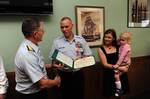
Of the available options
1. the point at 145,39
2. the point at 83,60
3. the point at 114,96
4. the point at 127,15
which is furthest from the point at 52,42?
the point at 145,39

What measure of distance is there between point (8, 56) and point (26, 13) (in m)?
0.61

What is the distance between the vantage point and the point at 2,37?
3.18 meters

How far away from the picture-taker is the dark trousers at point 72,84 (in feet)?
10.6

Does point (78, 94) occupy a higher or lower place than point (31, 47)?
lower

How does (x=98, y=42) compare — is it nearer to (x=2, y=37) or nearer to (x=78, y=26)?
(x=78, y=26)

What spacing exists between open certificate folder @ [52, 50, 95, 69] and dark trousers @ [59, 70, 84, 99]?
334 mm

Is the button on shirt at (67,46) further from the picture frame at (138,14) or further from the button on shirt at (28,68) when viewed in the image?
the picture frame at (138,14)

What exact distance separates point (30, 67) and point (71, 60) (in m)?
0.65

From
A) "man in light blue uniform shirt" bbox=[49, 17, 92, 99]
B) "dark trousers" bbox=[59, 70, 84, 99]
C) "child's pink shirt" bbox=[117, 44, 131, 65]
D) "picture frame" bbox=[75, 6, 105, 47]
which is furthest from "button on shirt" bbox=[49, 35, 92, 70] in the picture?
"picture frame" bbox=[75, 6, 105, 47]

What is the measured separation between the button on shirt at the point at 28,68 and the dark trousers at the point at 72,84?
A: 30.6 inches

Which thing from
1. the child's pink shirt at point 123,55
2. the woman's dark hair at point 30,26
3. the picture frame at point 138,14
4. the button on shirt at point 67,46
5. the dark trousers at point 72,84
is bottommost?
the dark trousers at point 72,84

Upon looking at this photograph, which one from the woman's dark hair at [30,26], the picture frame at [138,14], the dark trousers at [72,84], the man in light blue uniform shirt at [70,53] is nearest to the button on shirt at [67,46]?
the man in light blue uniform shirt at [70,53]

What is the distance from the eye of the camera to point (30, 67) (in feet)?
7.60

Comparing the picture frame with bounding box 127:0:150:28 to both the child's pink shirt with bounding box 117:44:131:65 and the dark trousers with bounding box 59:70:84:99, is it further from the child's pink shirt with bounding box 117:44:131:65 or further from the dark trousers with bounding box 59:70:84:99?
the dark trousers with bounding box 59:70:84:99
